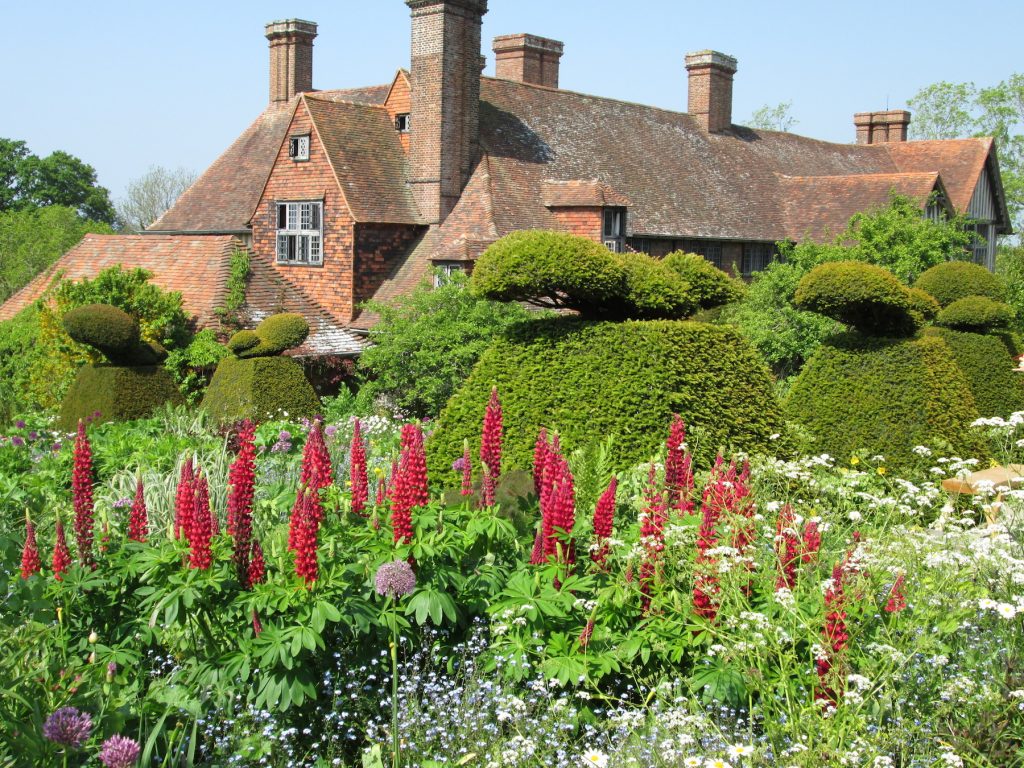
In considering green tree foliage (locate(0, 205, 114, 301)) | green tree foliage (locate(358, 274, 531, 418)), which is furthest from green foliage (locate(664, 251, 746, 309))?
green tree foliage (locate(0, 205, 114, 301))

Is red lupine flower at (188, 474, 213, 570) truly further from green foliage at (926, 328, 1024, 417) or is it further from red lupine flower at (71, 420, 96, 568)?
green foliage at (926, 328, 1024, 417)

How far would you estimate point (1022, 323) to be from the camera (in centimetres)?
3023

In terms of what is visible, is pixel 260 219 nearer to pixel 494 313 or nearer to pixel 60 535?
pixel 494 313

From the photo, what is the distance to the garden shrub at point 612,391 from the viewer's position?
912 cm

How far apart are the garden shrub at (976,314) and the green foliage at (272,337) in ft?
33.3

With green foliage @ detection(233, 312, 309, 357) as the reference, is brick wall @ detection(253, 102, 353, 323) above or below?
above

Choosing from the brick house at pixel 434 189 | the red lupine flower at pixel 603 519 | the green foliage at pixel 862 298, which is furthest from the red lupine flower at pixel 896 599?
the brick house at pixel 434 189

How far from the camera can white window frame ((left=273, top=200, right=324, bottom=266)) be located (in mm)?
26422

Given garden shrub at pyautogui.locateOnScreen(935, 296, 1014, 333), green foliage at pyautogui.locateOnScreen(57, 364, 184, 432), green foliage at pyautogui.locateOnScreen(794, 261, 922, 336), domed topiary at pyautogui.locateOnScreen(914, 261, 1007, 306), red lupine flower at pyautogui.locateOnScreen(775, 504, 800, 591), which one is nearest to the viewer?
red lupine flower at pyautogui.locateOnScreen(775, 504, 800, 591)

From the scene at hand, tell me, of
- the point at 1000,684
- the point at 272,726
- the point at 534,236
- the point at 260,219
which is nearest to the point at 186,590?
the point at 272,726

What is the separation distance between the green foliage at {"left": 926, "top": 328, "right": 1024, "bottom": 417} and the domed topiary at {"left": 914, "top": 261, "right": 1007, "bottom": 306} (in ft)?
3.93

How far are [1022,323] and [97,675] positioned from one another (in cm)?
3053

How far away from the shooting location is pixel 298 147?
2662 cm

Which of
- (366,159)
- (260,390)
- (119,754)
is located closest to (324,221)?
(366,159)
